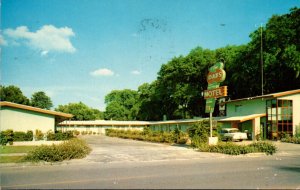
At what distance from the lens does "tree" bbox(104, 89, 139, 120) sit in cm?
10871

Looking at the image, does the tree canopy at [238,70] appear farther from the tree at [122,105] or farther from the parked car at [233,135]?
the tree at [122,105]

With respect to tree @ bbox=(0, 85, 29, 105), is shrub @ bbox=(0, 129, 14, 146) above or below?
below

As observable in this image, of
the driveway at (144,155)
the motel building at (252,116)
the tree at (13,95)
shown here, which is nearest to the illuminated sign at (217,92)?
the motel building at (252,116)

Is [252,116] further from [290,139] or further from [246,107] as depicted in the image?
[290,139]

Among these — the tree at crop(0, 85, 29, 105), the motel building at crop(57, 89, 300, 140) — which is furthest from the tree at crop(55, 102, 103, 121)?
the motel building at crop(57, 89, 300, 140)

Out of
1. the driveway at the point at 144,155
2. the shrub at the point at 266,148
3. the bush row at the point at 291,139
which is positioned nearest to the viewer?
the driveway at the point at 144,155

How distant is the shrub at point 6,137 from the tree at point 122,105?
7135cm

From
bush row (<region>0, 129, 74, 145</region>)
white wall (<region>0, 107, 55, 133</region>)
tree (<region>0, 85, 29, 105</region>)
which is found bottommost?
bush row (<region>0, 129, 74, 145</region>)

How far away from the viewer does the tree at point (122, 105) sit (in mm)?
108713

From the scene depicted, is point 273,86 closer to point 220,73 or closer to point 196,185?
point 220,73

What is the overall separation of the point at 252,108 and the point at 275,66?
429 inches

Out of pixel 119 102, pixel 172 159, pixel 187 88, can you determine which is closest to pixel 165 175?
pixel 172 159

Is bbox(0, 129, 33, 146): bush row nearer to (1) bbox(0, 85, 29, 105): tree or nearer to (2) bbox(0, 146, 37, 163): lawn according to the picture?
(2) bbox(0, 146, 37, 163): lawn

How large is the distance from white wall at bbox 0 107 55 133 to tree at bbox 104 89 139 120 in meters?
68.2
